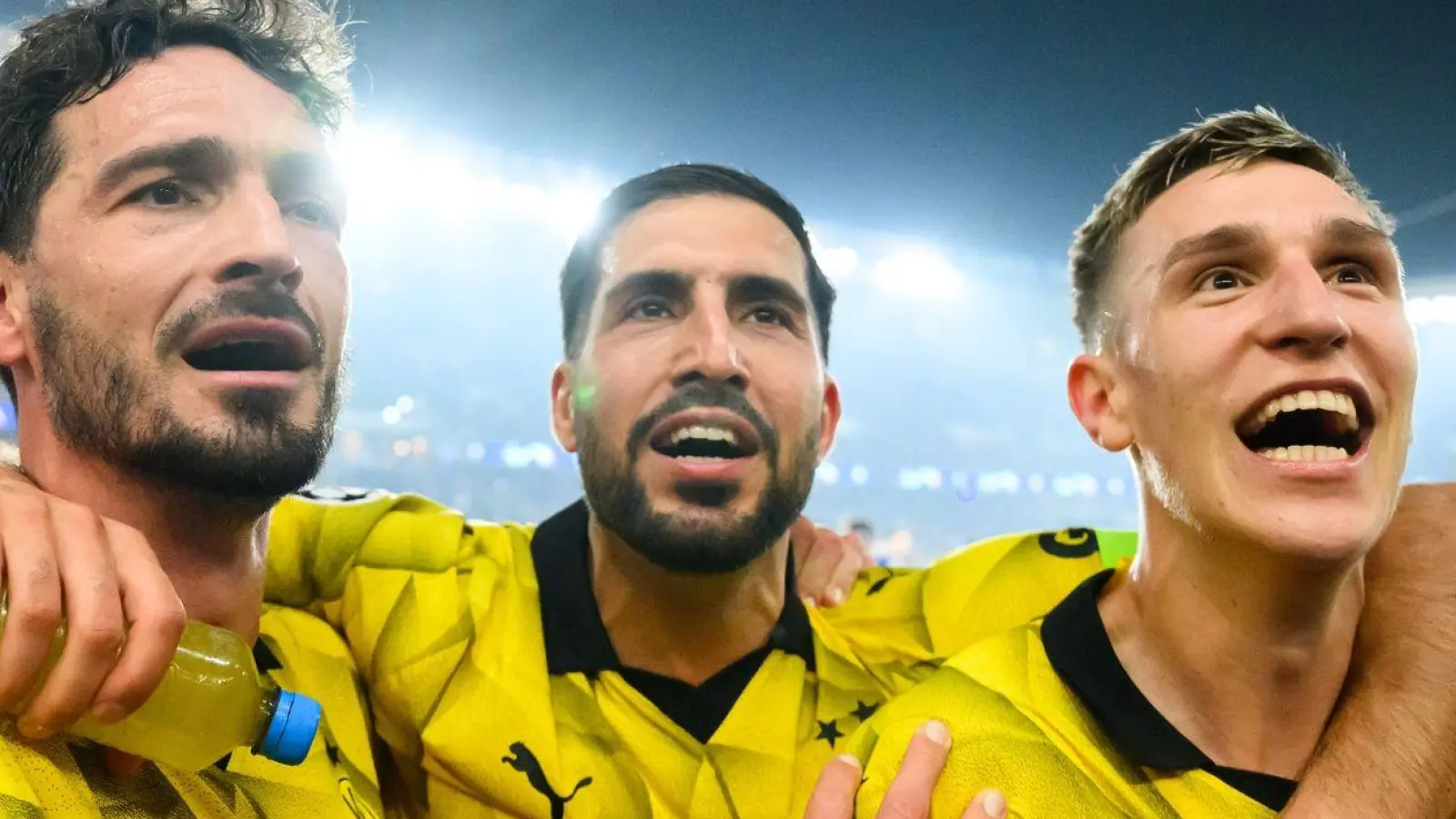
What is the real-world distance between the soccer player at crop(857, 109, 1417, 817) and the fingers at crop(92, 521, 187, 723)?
0.79m

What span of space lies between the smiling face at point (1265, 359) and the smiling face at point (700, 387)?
0.52 meters

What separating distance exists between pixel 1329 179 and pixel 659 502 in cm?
109

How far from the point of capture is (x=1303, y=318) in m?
1.14

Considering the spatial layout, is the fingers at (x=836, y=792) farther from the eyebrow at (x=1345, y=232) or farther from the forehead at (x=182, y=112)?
the forehead at (x=182, y=112)

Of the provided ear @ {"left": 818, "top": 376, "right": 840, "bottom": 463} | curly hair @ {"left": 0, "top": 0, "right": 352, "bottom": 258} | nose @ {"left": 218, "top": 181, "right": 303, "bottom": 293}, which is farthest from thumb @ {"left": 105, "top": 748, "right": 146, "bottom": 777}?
ear @ {"left": 818, "top": 376, "right": 840, "bottom": 463}

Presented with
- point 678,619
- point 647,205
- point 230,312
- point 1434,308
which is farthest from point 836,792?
point 1434,308

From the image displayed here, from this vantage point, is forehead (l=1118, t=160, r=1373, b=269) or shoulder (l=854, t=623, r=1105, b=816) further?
forehead (l=1118, t=160, r=1373, b=269)

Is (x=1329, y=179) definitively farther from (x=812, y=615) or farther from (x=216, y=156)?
(x=216, y=156)

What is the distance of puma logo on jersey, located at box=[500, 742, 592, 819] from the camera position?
1332mm

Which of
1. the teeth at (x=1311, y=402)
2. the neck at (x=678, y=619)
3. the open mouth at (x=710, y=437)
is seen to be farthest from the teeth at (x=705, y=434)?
the teeth at (x=1311, y=402)

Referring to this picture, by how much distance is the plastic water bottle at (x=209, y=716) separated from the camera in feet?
2.94

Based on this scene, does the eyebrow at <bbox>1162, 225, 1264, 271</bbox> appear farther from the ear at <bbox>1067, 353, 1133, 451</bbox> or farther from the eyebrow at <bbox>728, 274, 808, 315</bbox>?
the eyebrow at <bbox>728, 274, 808, 315</bbox>

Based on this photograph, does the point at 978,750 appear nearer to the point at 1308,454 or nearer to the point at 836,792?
the point at 836,792

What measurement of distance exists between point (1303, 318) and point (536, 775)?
1.19m
